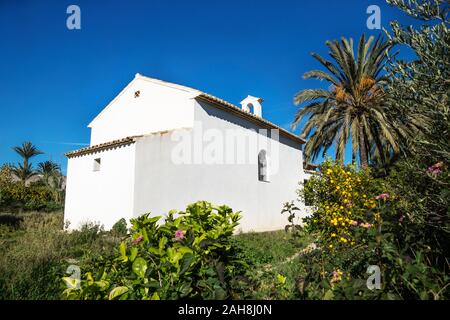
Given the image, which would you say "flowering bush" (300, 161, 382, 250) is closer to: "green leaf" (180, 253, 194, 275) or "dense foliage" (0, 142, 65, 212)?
"green leaf" (180, 253, 194, 275)

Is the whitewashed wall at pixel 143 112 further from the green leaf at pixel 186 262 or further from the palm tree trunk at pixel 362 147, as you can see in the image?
the green leaf at pixel 186 262

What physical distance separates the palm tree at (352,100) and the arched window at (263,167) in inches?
88.8

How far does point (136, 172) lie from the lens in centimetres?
878

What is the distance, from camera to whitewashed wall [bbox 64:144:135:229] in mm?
9008

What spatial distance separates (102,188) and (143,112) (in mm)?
3765

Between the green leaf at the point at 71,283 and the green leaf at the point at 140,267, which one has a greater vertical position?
the green leaf at the point at 140,267

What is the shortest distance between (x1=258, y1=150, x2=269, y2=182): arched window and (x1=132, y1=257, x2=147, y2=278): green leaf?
12.1 m

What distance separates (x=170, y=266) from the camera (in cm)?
185

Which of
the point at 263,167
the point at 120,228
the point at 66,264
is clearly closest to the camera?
the point at 66,264

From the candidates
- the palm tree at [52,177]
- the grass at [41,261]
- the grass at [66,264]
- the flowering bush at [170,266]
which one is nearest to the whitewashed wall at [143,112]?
the grass at [66,264]

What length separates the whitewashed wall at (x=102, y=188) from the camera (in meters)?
9.01

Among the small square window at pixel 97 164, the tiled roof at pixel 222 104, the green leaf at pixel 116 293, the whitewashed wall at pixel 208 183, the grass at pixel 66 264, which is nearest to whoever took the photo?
the green leaf at pixel 116 293

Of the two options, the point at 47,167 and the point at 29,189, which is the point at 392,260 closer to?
the point at 29,189

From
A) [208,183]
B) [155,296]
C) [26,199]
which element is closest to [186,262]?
[155,296]
